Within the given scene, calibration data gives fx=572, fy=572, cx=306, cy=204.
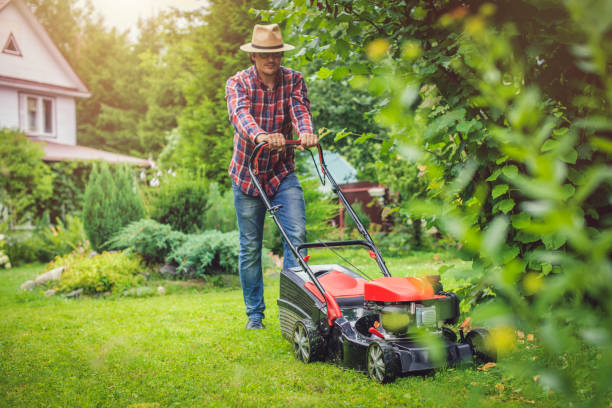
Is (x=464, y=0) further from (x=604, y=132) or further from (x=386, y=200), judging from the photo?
(x=386, y=200)

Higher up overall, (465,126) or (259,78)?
(259,78)

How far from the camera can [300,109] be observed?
156 inches

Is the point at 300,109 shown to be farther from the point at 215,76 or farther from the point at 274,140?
the point at 215,76

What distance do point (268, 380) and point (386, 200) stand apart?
10182 mm

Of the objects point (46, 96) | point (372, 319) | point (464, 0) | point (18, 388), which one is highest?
point (46, 96)

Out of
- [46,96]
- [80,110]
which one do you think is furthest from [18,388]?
[80,110]

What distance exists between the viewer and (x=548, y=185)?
0.65 m

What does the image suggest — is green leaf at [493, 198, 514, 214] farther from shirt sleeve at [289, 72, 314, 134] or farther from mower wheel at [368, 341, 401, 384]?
shirt sleeve at [289, 72, 314, 134]

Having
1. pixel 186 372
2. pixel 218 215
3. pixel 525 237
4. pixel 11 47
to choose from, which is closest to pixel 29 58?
pixel 11 47

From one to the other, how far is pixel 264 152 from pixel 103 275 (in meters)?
3.48

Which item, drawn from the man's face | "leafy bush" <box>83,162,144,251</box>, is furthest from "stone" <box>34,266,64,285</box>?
the man's face

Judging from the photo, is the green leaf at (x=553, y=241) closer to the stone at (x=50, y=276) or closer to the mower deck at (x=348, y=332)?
the mower deck at (x=348, y=332)

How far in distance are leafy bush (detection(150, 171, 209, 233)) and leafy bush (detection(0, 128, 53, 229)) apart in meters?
5.45

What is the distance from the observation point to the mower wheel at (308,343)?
2959mm
